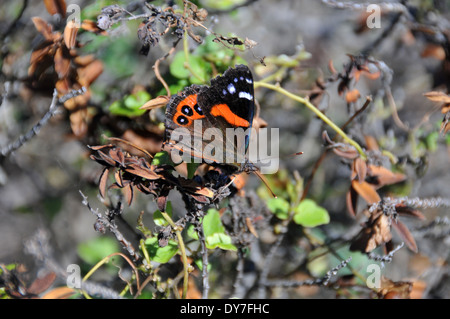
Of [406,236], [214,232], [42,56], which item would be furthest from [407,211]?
[42,56]

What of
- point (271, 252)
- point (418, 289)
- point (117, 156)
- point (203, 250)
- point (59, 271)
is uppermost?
point (117, 156)

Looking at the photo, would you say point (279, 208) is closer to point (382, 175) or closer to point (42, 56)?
point (382, 175)

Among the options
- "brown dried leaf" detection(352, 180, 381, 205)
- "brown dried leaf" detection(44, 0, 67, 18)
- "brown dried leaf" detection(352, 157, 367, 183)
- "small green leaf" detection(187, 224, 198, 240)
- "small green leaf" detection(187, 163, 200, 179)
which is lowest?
"brown dried leaf" detection(352, 180, 381, 205)

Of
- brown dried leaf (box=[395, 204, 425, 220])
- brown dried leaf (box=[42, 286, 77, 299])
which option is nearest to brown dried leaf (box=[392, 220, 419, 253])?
brown dried leaf (box=[395, 204, 425, 220])

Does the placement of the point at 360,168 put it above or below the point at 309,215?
above

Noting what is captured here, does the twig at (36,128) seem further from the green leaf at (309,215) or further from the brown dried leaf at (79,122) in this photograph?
the green leaf at (309,215)

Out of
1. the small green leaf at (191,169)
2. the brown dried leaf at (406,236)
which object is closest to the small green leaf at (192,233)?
the small green leaf at (191,169)

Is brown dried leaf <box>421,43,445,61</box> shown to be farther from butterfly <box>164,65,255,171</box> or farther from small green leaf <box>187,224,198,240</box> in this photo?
small green leaf <box>187,224,198,240</box>

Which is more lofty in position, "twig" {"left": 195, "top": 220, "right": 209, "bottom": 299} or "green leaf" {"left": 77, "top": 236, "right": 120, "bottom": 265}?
"twig" {"left": 195, "top": 220, "right": 209, "bottom": 299}
